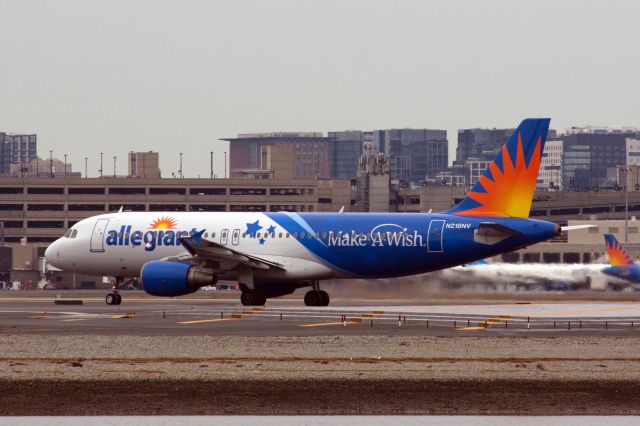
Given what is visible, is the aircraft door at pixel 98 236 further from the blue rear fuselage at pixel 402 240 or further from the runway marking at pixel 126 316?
the runway marking at pixel 126 316

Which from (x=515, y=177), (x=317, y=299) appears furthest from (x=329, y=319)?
(x=515, y=177)

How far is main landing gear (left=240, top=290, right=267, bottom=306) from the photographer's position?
62.5m

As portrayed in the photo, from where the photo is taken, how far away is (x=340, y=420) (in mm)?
28547

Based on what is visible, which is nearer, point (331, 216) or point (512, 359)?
point (512, 359)

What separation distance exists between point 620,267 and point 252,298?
2480cm

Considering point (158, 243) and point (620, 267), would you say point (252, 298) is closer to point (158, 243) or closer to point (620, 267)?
point (158, 243)

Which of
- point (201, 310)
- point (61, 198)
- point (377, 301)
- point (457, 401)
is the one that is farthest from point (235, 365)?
point (61, 198)

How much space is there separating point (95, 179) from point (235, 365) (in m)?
151

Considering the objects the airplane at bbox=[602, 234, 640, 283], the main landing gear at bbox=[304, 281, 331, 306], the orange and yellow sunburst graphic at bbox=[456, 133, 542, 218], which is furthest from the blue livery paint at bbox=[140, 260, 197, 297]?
the airplane at bbox=[602, 234, 640, 283]

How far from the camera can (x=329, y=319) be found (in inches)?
2048

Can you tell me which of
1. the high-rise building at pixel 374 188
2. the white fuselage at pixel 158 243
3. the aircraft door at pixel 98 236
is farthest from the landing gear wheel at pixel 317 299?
the high-rise building at pixel 374 188

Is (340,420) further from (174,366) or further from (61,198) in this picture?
(61,198)

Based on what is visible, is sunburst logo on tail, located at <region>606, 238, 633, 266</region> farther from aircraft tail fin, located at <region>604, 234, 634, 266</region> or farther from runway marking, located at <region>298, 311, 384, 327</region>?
runway marking, located at <region>298, 311, 384, 327</region>

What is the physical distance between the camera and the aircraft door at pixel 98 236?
65688 mm
